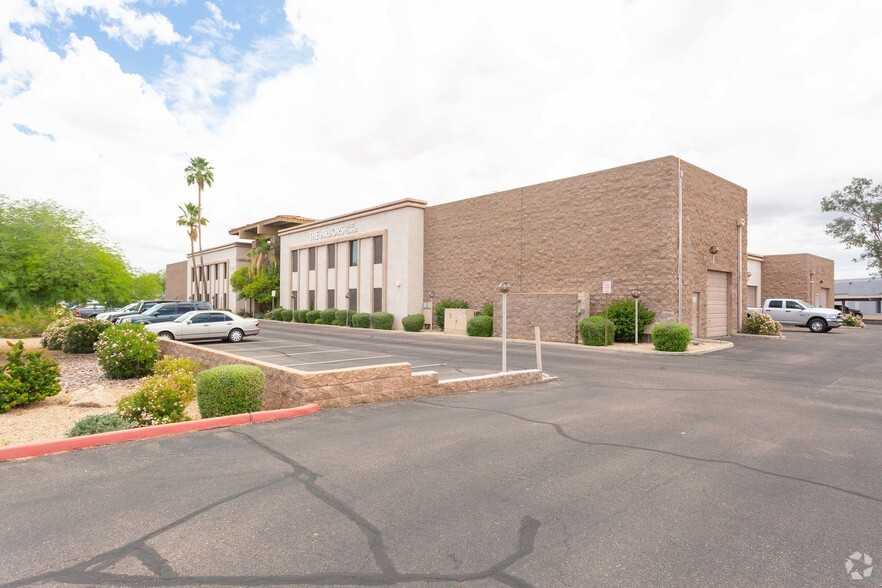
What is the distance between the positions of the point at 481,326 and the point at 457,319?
3.64m

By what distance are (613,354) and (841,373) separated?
6.83 metres

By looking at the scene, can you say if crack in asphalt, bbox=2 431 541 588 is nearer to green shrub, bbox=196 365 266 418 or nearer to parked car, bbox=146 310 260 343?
green shrub, bbox=196 365 266 418

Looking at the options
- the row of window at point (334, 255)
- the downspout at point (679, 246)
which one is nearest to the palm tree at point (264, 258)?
the row of window at point (334, 255)

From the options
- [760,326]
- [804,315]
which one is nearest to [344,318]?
[760,326]

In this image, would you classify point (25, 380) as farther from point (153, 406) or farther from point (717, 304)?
point (717, 304)

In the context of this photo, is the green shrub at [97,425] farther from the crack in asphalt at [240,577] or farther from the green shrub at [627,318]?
the green shrub at [627,318]

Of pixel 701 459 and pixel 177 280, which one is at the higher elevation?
pixel 177 280

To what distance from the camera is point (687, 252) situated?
23.0 m

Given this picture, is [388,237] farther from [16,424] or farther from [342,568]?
[342,568]

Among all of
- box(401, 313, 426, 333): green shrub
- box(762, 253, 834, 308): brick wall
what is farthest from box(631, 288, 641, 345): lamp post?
box(762, 253, 834, 308): brick wall

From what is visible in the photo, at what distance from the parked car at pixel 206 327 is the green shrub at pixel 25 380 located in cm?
1089

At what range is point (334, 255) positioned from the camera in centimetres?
4144

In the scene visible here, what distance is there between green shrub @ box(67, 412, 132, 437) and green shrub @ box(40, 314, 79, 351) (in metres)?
15.0

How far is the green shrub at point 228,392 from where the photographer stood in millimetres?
7719
